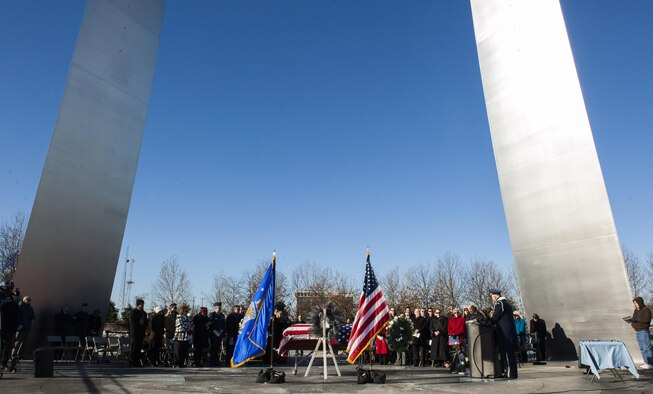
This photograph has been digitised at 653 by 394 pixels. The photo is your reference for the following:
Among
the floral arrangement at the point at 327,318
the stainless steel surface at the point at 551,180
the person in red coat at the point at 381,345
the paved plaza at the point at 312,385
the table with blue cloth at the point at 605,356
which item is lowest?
the paved plaza at the point at 312,385

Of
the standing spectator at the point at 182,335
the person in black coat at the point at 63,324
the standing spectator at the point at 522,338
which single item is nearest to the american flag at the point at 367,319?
the standing spectator at the point at 182,335

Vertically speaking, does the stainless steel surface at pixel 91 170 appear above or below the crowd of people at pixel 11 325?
above

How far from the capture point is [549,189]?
13.4m

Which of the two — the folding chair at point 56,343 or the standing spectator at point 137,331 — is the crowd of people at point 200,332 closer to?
the standing spectator at point 137,331

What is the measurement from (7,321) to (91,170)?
18.3ft

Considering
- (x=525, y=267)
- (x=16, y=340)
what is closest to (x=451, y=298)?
(x=525, y=267)

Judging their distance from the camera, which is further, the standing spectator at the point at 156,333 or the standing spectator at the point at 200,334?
the standing spectator at the point at 200,334

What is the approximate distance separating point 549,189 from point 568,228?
1295 millimetres

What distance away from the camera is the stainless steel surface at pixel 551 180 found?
12.1 metres

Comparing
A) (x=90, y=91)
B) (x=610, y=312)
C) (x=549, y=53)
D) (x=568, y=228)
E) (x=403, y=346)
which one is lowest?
(x=403, y=346)

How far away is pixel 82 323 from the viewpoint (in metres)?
A: 13.1

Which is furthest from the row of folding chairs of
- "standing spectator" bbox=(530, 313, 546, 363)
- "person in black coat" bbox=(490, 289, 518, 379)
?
"standing spectator" bbox=(530, 313, 546, 363)

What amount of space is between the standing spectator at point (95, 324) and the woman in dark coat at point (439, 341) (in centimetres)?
977

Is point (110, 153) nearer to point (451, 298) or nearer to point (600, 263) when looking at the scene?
point (600, 263)
